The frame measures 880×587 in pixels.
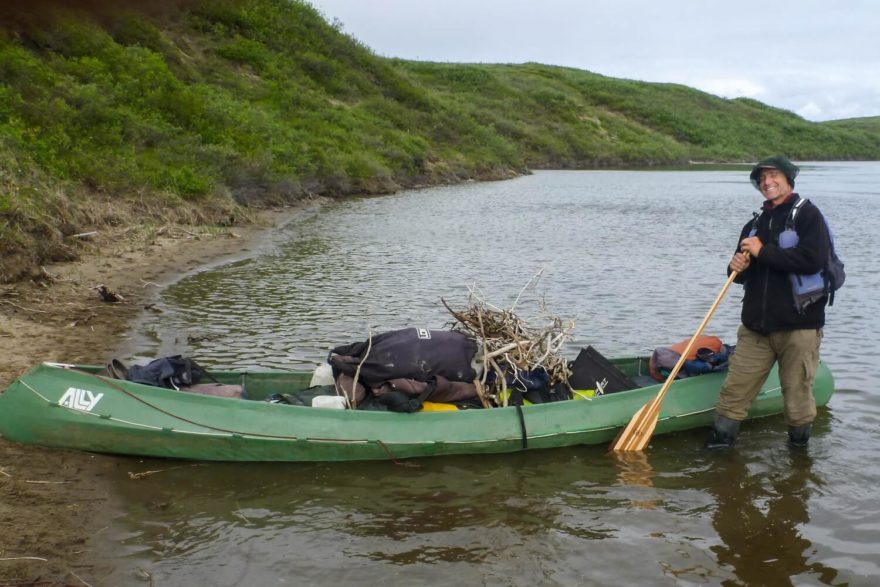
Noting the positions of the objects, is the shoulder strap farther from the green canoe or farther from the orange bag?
the green canoe

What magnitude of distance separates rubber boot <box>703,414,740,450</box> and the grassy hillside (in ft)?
27.7

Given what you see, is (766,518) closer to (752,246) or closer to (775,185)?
(752,246)

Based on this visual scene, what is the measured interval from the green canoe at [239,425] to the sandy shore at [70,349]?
0.26m

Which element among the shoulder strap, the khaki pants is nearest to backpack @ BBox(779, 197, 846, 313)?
the shoulder strap

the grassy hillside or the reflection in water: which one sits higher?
the grassy hillside

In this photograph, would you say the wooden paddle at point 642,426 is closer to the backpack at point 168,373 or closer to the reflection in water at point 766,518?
the reflection in water at point 766,518

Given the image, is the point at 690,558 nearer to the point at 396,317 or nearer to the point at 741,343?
the point at 741,343

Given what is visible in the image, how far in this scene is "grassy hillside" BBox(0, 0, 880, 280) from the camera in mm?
14750

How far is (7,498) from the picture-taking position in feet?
18.1

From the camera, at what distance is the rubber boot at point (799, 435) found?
684cm

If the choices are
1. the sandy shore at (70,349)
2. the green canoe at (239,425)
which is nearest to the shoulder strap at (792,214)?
the green canoe at (239,425)

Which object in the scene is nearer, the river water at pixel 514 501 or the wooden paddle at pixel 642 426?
the river water at pixel 514 501

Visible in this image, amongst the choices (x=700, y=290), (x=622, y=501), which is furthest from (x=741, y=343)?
(x=700, y=290)

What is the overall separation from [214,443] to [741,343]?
4244 mm
